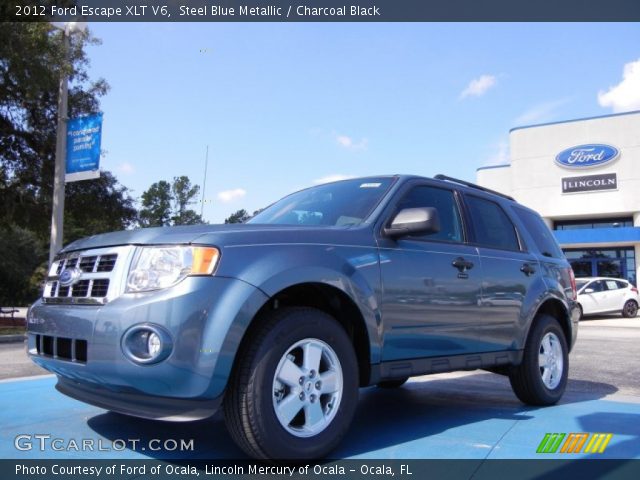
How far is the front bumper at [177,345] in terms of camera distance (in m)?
2.95

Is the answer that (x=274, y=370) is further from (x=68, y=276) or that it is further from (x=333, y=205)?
(x=333, y=205)

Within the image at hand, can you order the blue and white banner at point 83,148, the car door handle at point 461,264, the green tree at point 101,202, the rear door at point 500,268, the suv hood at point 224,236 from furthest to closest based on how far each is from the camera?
the green tree at point 101,202
the blue and white banner at point 83,148
the rear door at point 500,268
the car door handle at point 461,264
the suv hood at point 224,236

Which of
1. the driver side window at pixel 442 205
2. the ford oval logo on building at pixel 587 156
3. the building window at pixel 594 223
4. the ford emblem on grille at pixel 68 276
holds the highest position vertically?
the ford oval logo on building at pixel 587 156

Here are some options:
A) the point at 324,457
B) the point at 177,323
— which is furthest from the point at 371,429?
the point at 177,323

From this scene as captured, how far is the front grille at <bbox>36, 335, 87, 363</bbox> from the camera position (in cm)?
324

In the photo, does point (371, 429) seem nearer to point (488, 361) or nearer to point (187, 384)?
point (488, 361)

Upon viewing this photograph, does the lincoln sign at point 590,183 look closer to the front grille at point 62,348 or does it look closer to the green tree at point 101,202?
the green tree at point 101,202

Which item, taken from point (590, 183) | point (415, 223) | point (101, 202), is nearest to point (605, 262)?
point (590, 183)

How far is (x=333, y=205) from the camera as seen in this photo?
447cm

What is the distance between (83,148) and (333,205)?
37.6 ft

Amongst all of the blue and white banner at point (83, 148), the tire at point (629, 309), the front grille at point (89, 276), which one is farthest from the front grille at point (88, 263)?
the tire at point (629, 309)

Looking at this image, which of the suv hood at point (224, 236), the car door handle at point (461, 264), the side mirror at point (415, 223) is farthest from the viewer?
the car door handle at point (461, 264)

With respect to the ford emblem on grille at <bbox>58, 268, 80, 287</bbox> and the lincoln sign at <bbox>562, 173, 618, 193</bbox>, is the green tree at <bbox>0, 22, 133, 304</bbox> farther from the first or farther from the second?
the lincoln sign at <bbox>562, 173, 618, 193</bbox>

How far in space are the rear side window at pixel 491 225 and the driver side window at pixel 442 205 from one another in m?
0.23
